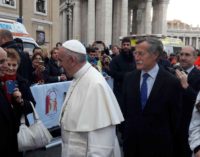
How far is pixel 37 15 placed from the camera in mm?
28750

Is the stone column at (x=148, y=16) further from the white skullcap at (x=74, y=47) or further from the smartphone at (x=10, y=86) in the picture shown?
the white skullcap at (x=74, y=47)

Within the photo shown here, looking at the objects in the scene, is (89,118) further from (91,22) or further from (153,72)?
(91,22)

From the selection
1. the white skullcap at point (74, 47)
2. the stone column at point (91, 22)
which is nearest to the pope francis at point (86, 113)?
the white skullcap at point (74, 47)

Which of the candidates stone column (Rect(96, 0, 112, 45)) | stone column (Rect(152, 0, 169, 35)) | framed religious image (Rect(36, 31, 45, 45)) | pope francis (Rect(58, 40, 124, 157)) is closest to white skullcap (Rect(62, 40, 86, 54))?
pope francis (Rect(58, 40, 124, 157))

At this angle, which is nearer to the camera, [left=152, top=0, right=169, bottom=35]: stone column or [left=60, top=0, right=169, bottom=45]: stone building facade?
[left=60, top=0, right=169, bottom=45]: stone building facade

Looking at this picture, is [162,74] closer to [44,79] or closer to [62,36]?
[44,79]

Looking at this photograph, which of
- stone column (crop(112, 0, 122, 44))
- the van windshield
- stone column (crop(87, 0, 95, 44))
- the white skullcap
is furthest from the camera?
stone column (crop(112, 0, 122, 44))

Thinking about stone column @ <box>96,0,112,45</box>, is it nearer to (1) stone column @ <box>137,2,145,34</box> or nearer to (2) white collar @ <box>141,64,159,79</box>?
(1) stone column @ <box>137,2,145,34</box>

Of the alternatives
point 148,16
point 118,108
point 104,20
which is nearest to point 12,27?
point 118,108

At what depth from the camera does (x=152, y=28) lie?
6247 cm

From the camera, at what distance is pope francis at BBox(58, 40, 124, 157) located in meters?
3.29

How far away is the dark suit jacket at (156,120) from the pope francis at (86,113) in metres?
0.73

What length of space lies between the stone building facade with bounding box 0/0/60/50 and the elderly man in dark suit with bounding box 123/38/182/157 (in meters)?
22.1

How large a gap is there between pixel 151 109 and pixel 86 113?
1.10 m
